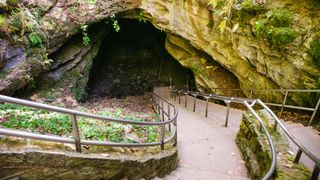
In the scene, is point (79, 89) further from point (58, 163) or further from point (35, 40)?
point (58, 163)

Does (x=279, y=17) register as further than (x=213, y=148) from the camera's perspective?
Yes

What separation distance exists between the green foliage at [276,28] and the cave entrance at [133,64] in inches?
386

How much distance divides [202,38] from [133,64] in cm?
726

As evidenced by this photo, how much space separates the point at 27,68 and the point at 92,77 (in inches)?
271

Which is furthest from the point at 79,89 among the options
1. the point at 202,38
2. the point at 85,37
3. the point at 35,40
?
the point at 202,38

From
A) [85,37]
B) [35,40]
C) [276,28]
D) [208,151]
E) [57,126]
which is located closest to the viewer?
[57,126]

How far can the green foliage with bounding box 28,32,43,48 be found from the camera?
8.95m

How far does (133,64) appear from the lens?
18062mm

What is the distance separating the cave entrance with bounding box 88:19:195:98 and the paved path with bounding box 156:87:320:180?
27.6 ft

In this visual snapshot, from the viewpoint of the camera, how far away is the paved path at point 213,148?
16.0 ft

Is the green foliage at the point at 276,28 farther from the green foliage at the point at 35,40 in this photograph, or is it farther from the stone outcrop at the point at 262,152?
the green foliage at the point at 35,40

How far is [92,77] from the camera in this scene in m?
15.6

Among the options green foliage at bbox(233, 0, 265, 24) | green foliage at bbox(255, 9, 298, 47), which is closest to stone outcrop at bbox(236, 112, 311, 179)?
green foliage at bbox(255, 9, 298, 47)

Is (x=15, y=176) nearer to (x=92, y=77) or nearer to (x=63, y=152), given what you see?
(x=63, y=152)
